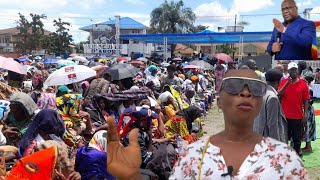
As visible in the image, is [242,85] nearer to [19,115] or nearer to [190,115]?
[19,115]

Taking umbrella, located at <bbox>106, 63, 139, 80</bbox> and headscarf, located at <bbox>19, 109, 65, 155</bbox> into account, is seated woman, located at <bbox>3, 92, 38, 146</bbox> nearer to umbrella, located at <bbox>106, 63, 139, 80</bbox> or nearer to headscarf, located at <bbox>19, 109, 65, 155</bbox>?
headscarf, located at <bbox>19, 109, 65, 155</bbox>

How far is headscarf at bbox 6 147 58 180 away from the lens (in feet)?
8.63

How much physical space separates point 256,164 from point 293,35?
1.69 m

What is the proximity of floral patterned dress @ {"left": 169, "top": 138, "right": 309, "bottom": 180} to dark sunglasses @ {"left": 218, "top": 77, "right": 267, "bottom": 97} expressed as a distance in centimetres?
25

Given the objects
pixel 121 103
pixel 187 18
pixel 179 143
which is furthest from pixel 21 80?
pixel 187 18

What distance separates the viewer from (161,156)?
4008mm

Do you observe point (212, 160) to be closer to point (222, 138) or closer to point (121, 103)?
point (222, 138)

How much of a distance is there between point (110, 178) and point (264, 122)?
5.73ft

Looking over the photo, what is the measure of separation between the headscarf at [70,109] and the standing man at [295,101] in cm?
311

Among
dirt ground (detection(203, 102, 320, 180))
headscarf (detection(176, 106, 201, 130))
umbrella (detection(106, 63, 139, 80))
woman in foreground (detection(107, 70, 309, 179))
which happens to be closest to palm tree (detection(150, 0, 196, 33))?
dirt ground (detection(203, 102, 320, 180))

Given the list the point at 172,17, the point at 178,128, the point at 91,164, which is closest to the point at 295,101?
the point at 178,128

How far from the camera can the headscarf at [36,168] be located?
8.63ft

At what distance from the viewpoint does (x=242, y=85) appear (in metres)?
1.76

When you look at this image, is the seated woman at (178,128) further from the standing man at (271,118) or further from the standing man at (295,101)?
the standing man at (271,118)
